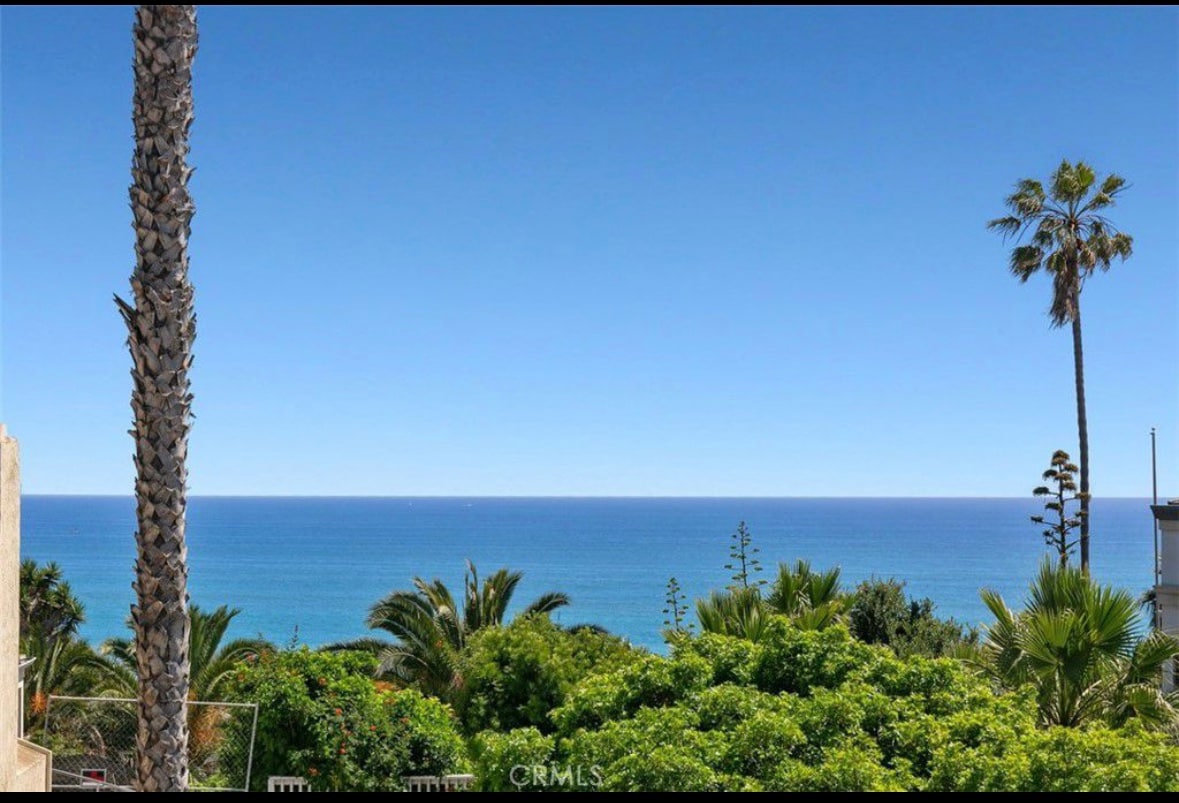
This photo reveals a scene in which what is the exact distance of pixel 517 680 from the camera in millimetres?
17734

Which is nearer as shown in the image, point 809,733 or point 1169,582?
point 809,733

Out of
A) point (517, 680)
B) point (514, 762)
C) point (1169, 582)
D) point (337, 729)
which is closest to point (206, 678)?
point (517, 680)

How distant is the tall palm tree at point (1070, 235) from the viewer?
26000 mm

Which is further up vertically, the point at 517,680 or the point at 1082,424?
the point at 1082,424

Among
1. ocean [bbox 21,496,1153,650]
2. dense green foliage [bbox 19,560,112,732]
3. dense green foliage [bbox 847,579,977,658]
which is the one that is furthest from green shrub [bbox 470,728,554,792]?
ocean [bbox 21,496,1153,650]

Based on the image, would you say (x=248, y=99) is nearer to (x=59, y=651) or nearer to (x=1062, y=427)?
(x=59, y=651)

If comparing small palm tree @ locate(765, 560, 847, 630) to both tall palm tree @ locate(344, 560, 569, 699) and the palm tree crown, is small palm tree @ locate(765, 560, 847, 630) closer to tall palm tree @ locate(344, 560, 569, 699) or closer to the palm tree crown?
tall palm tree @ locate(344, 560, 569, 699)

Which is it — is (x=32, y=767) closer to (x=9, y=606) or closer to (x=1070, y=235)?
(x=9, y=606)

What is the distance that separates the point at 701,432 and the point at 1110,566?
65.5 m

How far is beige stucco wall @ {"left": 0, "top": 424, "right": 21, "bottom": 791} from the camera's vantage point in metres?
6.59

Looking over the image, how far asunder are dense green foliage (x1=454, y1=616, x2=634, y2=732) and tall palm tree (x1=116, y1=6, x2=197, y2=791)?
33.5 feet

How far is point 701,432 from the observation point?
6772 inches

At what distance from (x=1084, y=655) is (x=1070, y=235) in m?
17.5

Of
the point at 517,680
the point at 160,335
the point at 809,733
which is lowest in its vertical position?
the point at 517,680
